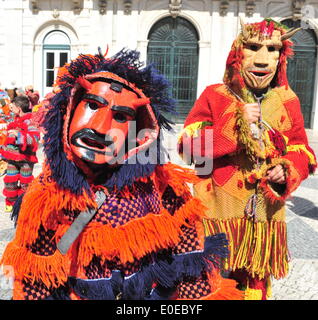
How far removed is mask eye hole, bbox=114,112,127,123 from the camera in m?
1.41

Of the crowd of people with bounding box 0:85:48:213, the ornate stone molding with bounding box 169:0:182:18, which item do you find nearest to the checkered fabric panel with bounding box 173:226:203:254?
the crowd of people with bounding box 0:85:48:213

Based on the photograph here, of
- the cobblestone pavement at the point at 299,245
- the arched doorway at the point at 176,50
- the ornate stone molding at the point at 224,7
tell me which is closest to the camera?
the cobblestone pavement at the point at 299,245

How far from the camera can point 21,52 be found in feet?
45.1

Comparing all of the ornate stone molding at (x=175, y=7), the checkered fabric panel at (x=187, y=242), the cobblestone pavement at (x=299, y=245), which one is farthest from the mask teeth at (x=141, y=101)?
the ornate stone molding at (x=175, y=7)

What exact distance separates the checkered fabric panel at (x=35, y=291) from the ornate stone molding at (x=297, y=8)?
1387 centimetres

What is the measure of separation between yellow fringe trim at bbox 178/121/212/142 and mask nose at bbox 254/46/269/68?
416mm

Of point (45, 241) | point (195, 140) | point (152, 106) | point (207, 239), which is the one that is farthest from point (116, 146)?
point (195, 140)

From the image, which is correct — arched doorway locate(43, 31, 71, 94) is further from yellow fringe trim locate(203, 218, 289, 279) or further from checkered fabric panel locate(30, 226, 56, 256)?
checkered fabric panel locate(30, 226, 56, 256)

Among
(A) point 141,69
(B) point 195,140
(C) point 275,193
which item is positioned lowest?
(C) point 275,193

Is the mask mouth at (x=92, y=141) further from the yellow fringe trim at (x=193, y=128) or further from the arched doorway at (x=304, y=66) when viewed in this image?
the arched doorway at (x=304, y=66)

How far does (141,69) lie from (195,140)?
68 centimetres

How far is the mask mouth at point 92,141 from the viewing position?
1.34 meters

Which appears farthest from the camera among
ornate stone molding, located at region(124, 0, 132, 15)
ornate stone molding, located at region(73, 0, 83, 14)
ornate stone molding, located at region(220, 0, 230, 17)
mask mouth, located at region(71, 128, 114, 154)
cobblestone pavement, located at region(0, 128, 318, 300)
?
ornate stone molding, located at region(73, 0, 83, 14)
